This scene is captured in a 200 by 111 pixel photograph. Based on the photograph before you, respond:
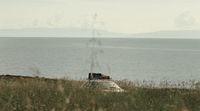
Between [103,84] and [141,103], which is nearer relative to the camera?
[141,103]

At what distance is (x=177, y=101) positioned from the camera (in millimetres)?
10492

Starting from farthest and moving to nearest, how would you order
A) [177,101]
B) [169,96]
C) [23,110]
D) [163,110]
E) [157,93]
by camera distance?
[157,93]
[169,96]
[177,101]
[163,110]
[23,110]

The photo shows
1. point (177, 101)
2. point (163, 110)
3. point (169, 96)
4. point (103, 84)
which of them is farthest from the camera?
point (103, 84)

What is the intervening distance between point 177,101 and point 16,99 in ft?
12.4

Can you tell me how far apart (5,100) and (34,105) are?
4.27ft

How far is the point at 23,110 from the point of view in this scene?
8.30m

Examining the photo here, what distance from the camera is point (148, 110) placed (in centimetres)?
905

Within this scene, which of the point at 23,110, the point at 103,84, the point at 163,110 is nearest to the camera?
the point at 23,110

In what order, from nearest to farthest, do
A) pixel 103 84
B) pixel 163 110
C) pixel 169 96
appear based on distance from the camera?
pixel 163 110 < pixel 169 96 < pixel 103 84

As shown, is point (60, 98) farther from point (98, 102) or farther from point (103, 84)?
point (103, 84)

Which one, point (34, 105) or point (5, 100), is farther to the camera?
point (5, 100)

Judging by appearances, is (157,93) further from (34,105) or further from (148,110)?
(34,105)

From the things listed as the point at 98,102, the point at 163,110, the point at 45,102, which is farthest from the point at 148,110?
the point at 45,102

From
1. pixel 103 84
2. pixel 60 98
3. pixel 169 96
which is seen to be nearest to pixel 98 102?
pixel 60 98
